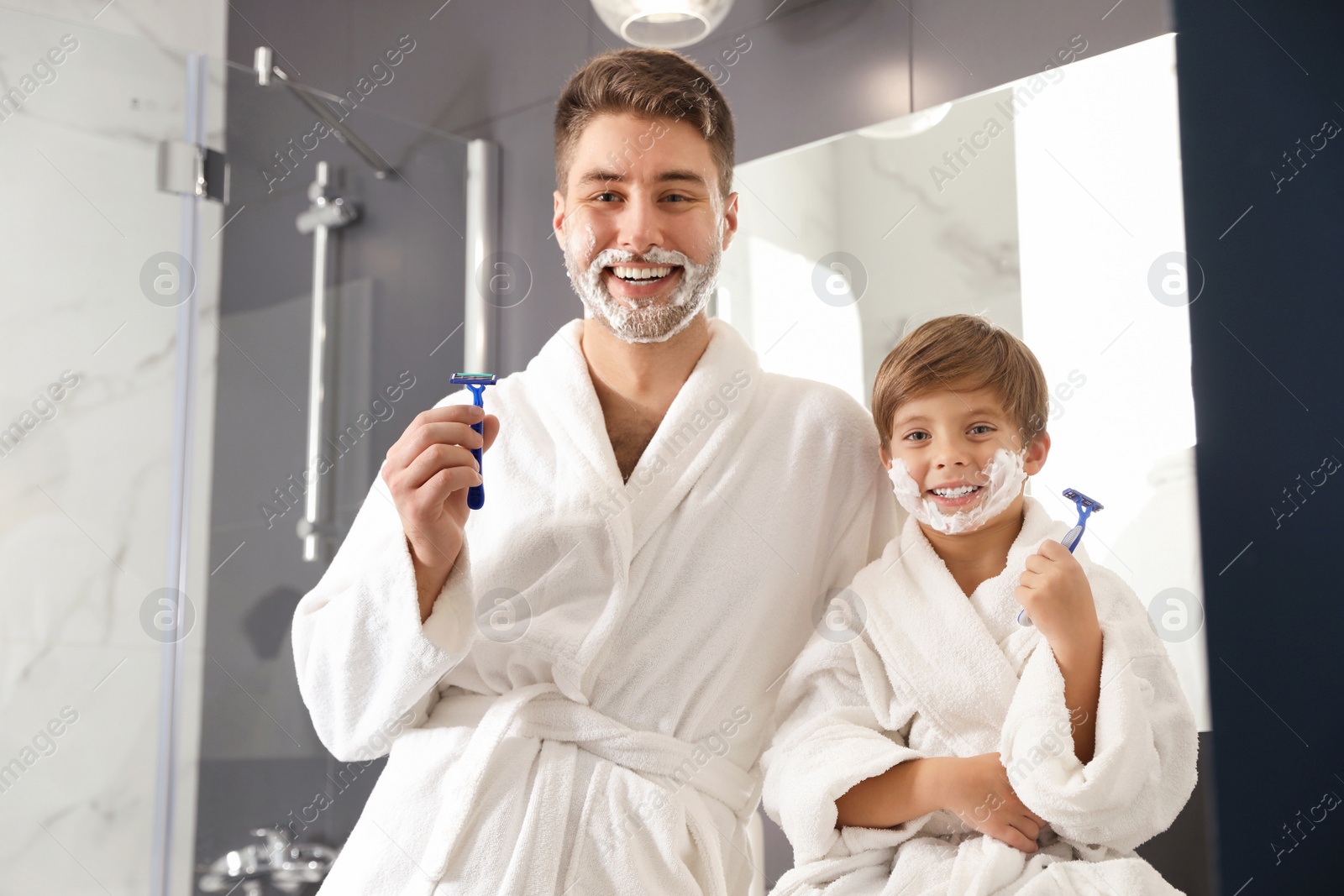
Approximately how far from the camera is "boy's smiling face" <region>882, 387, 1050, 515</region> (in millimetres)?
1028

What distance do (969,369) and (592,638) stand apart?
1.39ft

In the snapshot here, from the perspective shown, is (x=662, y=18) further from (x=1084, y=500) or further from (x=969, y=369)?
(x=1084, y=500)

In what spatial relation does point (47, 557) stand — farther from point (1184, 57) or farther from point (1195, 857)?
point (1184, 57)

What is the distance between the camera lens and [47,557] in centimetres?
167

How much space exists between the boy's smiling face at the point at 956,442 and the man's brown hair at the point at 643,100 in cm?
37

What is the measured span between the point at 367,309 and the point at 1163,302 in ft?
4.24

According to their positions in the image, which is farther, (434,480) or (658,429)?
(658,429)

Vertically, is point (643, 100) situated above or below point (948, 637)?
above

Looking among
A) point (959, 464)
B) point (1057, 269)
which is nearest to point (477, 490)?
point (959, 464)

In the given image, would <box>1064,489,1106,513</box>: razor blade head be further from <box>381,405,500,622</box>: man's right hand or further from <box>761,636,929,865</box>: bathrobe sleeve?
<box>381,405,500,622</box>: man's right hand

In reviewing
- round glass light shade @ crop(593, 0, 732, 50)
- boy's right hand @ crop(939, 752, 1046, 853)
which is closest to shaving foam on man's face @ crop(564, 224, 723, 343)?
boy's right hand @ crop(939, 752, 1046, 853)

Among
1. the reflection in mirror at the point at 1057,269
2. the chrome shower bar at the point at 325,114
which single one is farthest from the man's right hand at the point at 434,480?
the chrome shower bar at the point at 325,114

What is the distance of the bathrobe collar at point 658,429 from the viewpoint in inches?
45.7

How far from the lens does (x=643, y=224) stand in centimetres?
116
